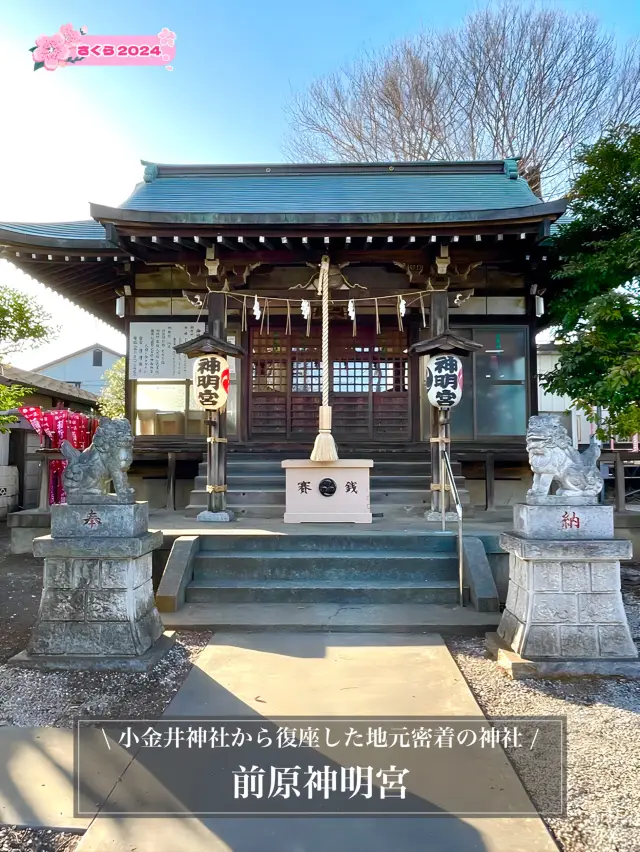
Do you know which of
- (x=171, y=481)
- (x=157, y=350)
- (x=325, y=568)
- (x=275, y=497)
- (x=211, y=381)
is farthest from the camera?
(x=157, y=350)

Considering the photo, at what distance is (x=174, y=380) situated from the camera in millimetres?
9516

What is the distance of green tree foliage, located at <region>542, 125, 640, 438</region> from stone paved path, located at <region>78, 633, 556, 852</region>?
396cm

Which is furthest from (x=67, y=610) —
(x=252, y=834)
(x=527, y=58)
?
(x=527, y=58)

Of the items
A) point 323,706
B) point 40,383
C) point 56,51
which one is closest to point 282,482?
point 323,706

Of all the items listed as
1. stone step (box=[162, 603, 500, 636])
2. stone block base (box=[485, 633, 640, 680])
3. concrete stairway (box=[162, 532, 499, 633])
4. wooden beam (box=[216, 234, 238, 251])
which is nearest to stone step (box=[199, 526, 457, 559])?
concrete stairway (box=[162, 532, 499, 633])

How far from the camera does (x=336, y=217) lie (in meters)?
7.12

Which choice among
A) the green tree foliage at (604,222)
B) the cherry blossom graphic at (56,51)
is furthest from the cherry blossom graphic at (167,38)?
the green tree foliage at (604,222)

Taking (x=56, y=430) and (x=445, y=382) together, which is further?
(x=56, y=430)

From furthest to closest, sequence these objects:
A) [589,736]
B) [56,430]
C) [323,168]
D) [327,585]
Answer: [323,168] < [56,430] < [327,585] < [589,736]

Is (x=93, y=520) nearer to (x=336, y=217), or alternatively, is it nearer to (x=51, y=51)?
(x=336, y=217)

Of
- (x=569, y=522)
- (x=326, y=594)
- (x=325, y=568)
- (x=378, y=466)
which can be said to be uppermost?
(x=378, y=466)

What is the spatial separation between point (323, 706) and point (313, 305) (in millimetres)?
7065

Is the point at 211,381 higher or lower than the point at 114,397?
lower

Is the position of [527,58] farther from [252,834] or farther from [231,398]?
[252,834]
